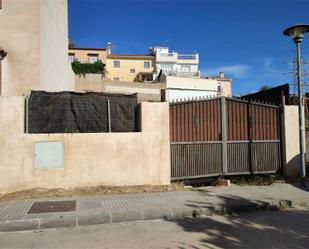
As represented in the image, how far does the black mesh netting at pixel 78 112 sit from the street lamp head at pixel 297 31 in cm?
470

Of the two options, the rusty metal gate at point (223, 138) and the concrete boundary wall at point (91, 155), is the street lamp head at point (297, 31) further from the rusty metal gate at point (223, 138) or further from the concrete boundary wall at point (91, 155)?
the concrete boundary wall at point (91, 155)

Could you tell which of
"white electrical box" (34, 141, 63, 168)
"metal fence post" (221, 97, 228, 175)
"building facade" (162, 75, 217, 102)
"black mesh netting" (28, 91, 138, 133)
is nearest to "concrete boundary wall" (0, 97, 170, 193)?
"white electrical box" (34, 141, 63, 168)

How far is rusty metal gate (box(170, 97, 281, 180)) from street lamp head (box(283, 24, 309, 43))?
2.41 metres

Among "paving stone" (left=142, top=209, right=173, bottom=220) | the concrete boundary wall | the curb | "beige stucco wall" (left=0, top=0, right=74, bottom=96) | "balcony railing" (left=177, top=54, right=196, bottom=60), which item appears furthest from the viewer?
"balcony railing" (left=177, top=54, right=196, bottom=60)

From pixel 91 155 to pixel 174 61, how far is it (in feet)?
199

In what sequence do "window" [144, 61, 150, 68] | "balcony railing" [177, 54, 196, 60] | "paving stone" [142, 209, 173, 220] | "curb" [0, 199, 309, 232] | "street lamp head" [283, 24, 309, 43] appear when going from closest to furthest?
"curb" [0, 199, 309, 232] < "paving stone" [142, 209, 173, 220] < "street lamp head" [283, 24, 309, 43] < "window" [144, 61, 150, 68] < "balcony railing" [177, 54, 196, 60]

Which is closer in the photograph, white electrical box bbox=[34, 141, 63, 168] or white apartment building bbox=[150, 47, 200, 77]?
white electrical box bbox=[34, 141, 63, 168]

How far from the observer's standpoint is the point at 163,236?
638cm

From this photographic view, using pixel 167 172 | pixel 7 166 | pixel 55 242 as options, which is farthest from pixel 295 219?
pixel 7 166

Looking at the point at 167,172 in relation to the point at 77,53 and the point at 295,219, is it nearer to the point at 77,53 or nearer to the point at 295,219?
the point at 295,219

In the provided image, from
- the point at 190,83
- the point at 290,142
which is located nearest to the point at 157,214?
the point at 290,142

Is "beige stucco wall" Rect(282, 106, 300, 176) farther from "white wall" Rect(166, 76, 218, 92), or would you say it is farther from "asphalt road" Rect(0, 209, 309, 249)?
"white wall" Rect(166, 76, 218, 92)

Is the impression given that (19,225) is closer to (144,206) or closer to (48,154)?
(144,206)

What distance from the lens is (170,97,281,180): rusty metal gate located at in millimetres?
Answer: 10930
